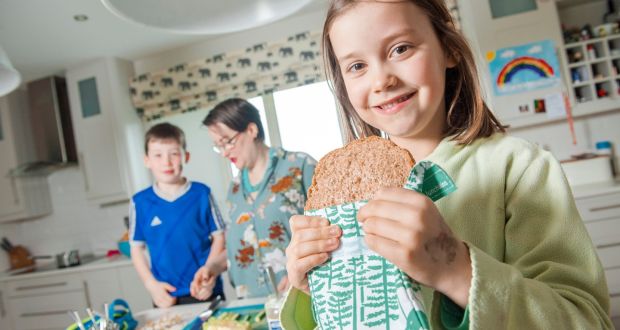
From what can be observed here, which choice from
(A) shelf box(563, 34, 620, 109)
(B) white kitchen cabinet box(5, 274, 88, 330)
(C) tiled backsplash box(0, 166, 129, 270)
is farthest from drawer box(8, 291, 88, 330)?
(A) shelf box(563, 34, 620, 109)

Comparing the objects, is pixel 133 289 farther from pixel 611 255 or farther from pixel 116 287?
pixel 611 255

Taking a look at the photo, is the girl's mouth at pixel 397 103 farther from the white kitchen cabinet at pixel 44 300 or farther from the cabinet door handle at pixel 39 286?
the cabinet door handle at pixel 39 286

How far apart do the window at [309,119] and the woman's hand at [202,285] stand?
169 cm

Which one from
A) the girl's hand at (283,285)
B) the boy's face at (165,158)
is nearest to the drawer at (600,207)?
the girl's hand at (283,285)

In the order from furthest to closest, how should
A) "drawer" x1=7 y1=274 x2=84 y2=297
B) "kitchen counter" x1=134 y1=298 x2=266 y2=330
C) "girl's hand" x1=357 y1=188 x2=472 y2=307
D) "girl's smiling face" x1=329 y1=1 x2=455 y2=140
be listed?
"drawer" x1=7 y1=274 x2=84 y2=297 < "kitchen counter" x1=134 y1=298 x2=266 y2=330 < "girl's smiling face" x1=329 y1=1 x2=455 y2=140 < "girl's hand" x1=357 y1=188 x2=472 y2=307

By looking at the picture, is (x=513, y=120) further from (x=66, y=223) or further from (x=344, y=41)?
(x=66, y=223)

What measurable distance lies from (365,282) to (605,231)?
2.23 m

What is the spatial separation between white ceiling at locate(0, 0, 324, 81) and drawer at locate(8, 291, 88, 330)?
1.80 m

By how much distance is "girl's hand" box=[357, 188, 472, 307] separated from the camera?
0.37 meters

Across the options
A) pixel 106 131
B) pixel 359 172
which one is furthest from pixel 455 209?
pixel 106 131

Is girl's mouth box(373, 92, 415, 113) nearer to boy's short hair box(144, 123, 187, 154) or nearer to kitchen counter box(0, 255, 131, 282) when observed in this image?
boy's short hair box(144, 123, 187, 154)

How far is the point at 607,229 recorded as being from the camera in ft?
6.77

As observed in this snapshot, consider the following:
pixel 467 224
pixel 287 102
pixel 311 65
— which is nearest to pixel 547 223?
pixel 467 224

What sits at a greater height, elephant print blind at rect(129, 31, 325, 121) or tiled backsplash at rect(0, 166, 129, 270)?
elephant print blind at rect(129, 31, 325, 121)
